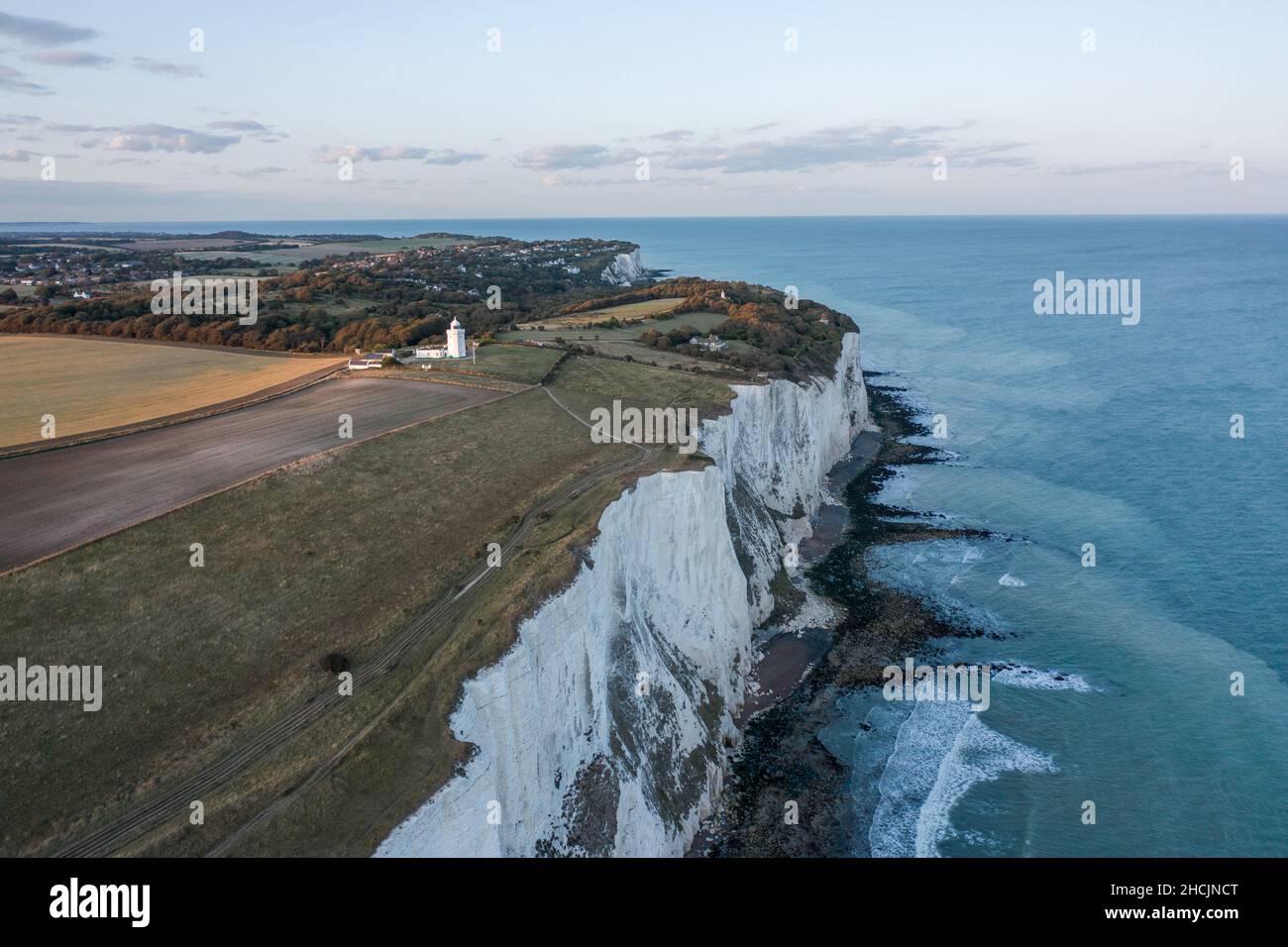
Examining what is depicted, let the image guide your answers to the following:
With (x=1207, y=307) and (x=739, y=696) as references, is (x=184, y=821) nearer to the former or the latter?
(x=739, y=696)

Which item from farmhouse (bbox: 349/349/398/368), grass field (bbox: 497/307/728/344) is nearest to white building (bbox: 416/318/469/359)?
farmhouse (bbox: 349/349/398/368)

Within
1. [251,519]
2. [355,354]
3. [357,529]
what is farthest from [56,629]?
[355,354]

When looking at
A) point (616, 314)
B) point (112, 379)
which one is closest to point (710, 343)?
point (616, 314)

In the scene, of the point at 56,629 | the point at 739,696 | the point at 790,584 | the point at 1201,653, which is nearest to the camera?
the point at 56,629

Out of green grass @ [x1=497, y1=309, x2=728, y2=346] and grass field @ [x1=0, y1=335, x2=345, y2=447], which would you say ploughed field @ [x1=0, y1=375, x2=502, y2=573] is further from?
green grass @ [x1=497, y1=309, x2=728, y2=346]
